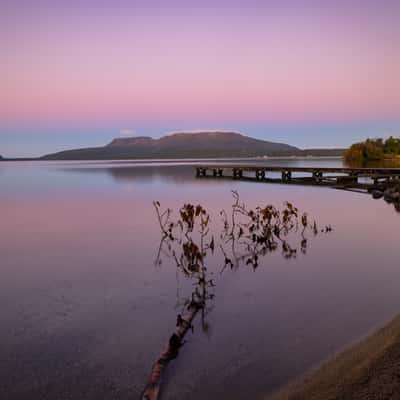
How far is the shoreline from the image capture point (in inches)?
135

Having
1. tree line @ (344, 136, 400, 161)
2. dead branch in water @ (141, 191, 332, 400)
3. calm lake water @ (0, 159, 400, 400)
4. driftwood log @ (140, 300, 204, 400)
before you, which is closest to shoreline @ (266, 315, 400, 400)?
calm lake water @ (0, 159, 400, 400)

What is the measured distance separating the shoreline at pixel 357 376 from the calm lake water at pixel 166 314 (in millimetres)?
246

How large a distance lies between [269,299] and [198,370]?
2.76 meters

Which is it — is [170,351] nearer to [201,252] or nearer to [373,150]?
[201,252]

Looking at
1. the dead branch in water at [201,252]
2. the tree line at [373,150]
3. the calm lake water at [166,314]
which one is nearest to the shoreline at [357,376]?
the calm lake water at [166,314]

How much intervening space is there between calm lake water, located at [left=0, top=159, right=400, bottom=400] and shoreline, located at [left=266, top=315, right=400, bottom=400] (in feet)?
0.81

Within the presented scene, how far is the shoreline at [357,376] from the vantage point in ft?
11.3

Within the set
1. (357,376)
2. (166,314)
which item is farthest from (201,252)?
(357,376)

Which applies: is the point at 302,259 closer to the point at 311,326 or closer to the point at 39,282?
the point at 311,326

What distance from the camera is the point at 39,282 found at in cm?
810

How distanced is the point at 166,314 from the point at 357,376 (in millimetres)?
3466

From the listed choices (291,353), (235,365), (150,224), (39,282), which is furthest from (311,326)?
(150,224)

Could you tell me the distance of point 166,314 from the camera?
6.40 metres

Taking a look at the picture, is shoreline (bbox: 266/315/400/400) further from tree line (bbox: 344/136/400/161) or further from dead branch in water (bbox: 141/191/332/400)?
tree line (bbox: 344/136/400/161)
